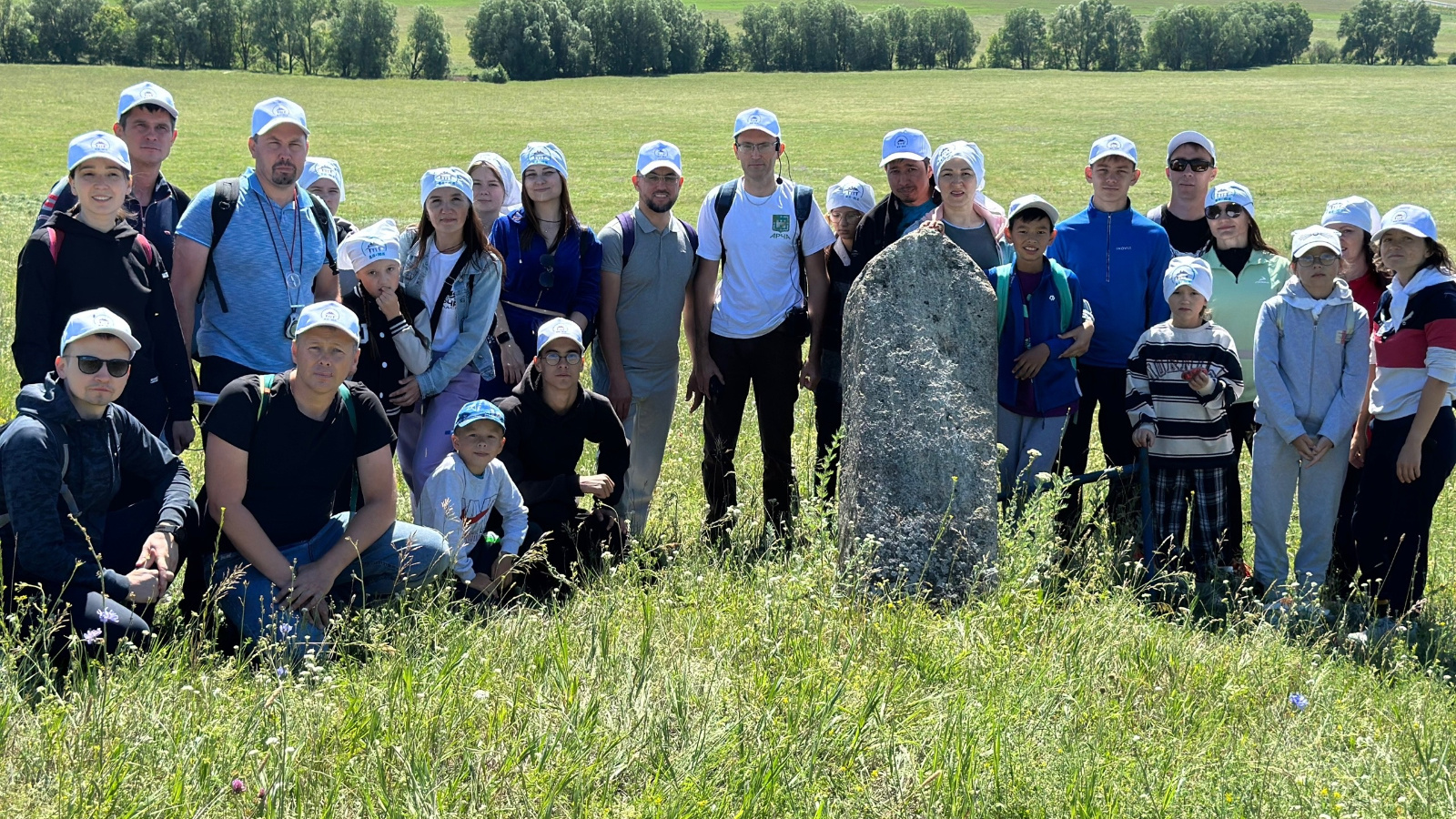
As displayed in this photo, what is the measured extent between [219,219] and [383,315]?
3.16 ft

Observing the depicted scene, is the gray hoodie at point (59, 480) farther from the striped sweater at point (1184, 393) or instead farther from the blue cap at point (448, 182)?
the striped sweater at point (1184, 393)

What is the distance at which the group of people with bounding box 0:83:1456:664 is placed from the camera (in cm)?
538

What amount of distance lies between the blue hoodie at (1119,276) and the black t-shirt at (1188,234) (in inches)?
10.2

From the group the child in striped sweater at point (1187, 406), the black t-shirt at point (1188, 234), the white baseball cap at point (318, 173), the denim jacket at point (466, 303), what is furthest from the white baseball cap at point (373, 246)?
the black t-shirt at point (1188, 234)

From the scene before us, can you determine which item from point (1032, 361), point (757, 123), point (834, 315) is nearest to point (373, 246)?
point (757, 123)

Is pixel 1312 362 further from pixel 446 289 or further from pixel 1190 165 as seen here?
pixel 446 289

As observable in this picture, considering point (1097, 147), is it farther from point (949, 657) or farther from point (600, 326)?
point (949, 657)

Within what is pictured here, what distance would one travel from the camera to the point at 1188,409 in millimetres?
6652

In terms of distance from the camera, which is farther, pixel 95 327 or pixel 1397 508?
pixel 1397 508

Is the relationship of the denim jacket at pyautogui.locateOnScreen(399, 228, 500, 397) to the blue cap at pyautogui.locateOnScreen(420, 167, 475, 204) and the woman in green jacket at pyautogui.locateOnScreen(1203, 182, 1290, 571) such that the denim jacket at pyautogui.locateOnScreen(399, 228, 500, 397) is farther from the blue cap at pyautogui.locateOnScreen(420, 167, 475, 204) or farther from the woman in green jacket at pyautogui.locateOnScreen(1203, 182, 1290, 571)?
the woman in green jacket at pyautogui.locateOnScreen(1203, 182, 1290, 571)

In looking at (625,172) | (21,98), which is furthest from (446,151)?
(21,98)

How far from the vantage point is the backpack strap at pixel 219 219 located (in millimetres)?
6219

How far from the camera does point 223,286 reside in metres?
6.29

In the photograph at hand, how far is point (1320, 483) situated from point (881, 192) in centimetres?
3106
